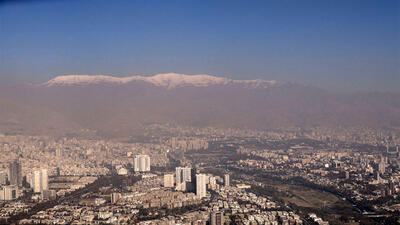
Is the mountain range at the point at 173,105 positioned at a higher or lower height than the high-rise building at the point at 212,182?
higher

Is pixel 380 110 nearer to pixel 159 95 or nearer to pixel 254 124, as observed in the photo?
pixel 254 124

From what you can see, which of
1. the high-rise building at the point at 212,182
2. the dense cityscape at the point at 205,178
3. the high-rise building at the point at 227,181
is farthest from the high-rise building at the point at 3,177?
the high-rise building at the point at 227,181

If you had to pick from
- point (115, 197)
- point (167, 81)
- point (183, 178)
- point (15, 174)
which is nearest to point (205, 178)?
point (183, 178)

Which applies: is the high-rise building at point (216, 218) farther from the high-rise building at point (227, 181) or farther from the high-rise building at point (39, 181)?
the high-rise building at point (39, 181)

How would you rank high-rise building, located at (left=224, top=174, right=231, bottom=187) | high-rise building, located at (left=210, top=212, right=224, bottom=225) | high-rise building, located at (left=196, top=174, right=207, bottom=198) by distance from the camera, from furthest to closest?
1. high-rise building, located at (left=224, top=174, right=231, bottom=187)
2. high-rise building, located at (left=196, top=174, right=207, bottom=198)
3. high-rise building, located at (left=210, top=212, right=224, bottom=225)

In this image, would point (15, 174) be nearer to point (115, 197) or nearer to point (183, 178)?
point (115, 197)

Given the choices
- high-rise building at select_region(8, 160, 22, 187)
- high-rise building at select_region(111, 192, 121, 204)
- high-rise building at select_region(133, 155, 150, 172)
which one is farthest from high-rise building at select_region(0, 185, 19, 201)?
high-rise building at select_region(133, 155, 150, 172)

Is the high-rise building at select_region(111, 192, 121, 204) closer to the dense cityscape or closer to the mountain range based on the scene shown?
the dense cityscape
